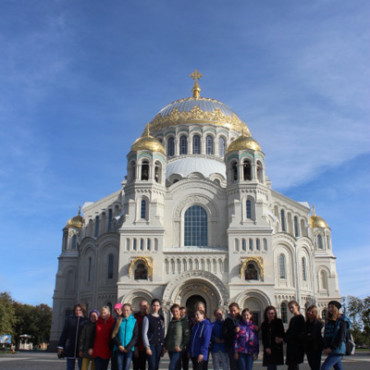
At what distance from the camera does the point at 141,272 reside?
3269cm

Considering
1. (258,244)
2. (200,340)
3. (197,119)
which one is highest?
(197,119)

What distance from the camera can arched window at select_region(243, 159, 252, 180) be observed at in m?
36.2

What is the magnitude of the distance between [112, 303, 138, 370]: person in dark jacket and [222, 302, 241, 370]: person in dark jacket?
201 centimetres

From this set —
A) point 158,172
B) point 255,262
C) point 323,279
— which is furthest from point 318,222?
point 158,172

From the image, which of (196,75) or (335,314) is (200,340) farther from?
(196,75)

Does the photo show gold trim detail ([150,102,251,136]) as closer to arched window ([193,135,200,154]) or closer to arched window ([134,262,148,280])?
arched window ([193,135,200,154])

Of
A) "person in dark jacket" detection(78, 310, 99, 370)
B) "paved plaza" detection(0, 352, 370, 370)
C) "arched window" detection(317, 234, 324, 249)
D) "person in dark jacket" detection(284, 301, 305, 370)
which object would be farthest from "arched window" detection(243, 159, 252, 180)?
"person in dark jacket" detection(78, 310, 99, 370)

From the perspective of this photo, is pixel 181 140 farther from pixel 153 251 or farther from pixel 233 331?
pixel 233 331

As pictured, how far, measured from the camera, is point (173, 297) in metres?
31.2

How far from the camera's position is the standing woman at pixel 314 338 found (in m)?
9.04

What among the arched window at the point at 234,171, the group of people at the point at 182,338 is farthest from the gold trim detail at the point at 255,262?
the group of people at the point at 182,338

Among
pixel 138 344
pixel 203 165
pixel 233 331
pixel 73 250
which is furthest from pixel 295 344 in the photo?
pixel 73 250

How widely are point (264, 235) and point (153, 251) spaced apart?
827cm

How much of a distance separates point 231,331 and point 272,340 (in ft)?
3.16
